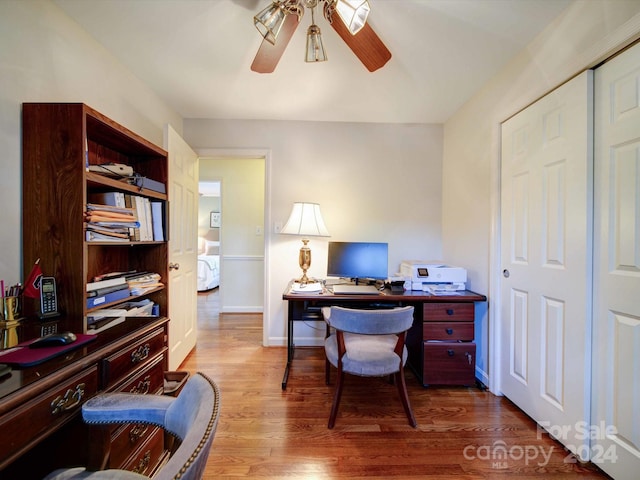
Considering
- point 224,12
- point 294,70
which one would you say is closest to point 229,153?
point 294,70

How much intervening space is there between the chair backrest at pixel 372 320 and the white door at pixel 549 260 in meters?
0.80

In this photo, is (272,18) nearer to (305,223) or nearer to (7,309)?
(305,223)

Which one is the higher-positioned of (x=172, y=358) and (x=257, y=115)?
(x=257, y=115)

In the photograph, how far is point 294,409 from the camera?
1.64 meters

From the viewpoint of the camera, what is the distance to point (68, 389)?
28.3 inches

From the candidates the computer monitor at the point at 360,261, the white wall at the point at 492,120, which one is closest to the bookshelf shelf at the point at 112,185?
the computer monitor at the point at 360,261

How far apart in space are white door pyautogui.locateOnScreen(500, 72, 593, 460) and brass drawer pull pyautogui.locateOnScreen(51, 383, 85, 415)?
208 cm

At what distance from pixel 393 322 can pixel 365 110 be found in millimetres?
1878

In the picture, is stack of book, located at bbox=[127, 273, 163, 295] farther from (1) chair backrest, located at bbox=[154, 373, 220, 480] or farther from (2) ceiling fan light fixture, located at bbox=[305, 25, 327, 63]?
(2) ceiling fan light fixture, located at bbox=[305, 25, 327, 63]

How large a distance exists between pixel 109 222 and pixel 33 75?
0.75m

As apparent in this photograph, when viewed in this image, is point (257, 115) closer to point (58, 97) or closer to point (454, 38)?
point (58, 97)

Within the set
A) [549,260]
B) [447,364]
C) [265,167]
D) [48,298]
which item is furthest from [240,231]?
[549,260]

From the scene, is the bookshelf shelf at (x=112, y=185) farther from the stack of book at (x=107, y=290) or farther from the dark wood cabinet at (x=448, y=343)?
the dark wood cabinet at (x=448, y=343)

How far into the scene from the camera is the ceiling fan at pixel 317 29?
1054mm
